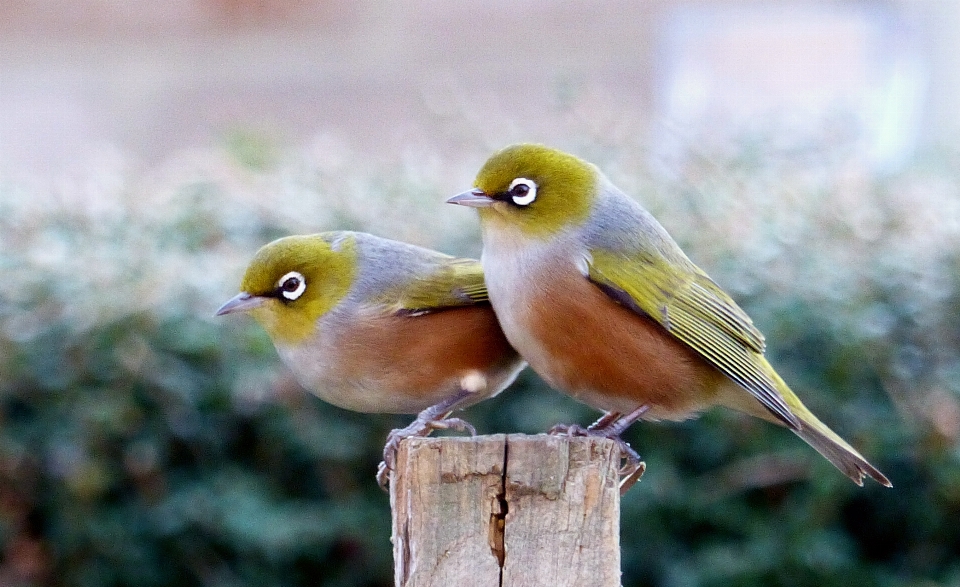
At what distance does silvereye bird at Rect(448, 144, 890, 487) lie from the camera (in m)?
2.97

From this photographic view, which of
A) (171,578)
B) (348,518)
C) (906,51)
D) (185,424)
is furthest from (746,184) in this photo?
(906,51)

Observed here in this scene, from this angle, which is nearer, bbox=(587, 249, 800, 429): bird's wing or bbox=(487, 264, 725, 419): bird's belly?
bbox=(487, 264, 725, 419): bird's belly

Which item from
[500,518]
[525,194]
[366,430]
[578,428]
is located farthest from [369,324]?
[366,430]

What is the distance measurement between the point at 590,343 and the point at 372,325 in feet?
2.04

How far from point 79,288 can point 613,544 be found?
351 centimetres

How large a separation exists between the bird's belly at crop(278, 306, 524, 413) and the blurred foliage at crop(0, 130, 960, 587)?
1972 mm

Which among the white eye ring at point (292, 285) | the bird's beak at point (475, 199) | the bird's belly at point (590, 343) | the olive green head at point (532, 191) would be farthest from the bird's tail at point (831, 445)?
the white eye ring at point (292, 285)

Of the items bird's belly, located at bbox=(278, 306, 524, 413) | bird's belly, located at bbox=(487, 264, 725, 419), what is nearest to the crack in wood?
bird's belly, located at bbox=(487, 264, 725, 419)

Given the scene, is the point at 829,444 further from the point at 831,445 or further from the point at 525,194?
the point at 525,194

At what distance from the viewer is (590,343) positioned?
118 inches

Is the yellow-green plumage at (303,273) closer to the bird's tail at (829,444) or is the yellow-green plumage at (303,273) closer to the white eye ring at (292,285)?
the white eye ring at (292,285)

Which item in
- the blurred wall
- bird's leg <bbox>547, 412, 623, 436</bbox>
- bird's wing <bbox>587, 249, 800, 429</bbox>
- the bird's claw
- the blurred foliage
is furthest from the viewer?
the blurred wall

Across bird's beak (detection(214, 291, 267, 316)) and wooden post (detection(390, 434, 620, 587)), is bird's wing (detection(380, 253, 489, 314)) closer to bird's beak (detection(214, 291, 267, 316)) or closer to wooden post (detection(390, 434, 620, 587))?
bird's beak (detection(214, 291, 267, 316))

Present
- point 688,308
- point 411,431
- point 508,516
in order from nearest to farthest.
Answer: point 508,516 → point 411,431 → point 688,308
